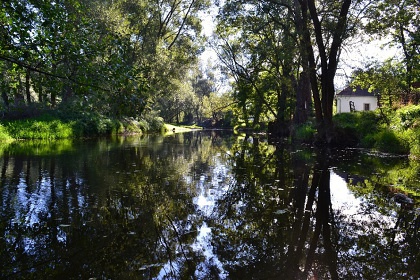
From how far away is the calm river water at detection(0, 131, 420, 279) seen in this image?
3812 mm

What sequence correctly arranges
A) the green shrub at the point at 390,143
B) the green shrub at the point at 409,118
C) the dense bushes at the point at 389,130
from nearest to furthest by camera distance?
the dense bushes at the point at 389,130 → the green shrub at the point at 390,143 → the green shrub at the point at 409,118

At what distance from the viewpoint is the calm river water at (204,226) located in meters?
3.81

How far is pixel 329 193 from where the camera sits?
7785mm

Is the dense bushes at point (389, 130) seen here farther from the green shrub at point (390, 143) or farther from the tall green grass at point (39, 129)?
the tall green grass at point (39, 129)

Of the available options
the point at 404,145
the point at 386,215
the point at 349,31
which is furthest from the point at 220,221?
the point at 349,31

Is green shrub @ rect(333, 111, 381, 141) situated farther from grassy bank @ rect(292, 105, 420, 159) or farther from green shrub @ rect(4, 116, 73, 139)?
green shrub @ rect(4, 116, 73, 139)

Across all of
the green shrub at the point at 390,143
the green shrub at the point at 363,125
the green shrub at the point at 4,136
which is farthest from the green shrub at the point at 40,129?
the green shrub at the point at 390,143

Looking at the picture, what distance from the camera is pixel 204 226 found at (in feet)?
17.5

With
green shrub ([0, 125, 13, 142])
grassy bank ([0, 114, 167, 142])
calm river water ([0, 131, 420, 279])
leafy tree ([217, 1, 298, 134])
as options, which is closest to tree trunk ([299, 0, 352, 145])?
leafy tree ([217, 1, 298, 134])

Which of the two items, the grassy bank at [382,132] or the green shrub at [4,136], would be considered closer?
the grassy bank at [382,132]

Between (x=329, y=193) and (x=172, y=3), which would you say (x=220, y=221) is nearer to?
(x=329, y=193)

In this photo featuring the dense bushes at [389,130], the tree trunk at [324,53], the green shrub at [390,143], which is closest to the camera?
the dense bushes at [389,130]

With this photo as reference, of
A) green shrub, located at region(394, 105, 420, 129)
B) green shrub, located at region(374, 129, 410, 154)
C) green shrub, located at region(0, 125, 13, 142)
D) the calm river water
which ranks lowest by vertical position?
the calm river water

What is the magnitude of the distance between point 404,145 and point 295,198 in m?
10.7
